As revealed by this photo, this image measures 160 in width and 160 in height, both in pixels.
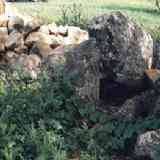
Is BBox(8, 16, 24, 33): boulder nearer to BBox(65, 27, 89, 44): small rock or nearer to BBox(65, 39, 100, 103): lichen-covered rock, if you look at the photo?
BBox(65, 27, 89, 44): small rock

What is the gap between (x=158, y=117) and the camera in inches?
303

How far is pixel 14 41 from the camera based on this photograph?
1133cm

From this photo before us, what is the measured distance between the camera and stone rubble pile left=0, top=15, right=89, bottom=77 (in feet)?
Answer: 36.0

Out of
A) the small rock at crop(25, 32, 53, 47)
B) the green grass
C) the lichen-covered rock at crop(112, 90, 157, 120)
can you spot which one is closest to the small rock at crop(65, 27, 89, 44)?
the small rock at crop(25, 32, 53, 47)

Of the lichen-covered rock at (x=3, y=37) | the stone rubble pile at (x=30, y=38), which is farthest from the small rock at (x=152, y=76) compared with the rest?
the lichen-covered rock at (x=3, y=37)

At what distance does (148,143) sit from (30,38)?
506 centimetres

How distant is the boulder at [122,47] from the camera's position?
8.78 metres

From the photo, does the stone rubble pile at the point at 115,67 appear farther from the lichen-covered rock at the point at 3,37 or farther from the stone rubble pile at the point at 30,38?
the lichen-covered rock at the point at 3,37

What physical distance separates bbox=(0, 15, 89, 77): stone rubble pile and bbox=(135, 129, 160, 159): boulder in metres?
3.69

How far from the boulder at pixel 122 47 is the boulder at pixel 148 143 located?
169 cm

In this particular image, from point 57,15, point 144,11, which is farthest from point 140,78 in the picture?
point 144,11

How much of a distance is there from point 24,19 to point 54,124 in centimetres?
442

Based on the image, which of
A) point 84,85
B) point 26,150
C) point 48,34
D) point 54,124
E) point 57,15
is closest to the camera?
point 26,150

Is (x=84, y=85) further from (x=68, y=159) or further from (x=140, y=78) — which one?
(x=68, y=159)
